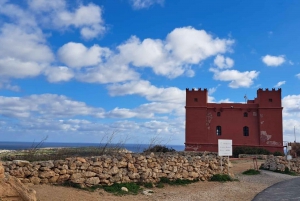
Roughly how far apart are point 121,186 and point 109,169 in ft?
2.44

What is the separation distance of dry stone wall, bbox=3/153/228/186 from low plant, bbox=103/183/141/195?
26 cm

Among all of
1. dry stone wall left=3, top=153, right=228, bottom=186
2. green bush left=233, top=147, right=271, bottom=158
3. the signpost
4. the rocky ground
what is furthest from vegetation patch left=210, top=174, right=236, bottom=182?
green bush left=233, top=147, right=271, bottom=158

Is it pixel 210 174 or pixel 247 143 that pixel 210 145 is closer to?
pixel 247 143

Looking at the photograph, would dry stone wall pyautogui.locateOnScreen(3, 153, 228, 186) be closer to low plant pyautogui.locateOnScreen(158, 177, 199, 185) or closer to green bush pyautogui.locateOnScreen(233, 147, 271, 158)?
low plant pyautogui.locateOnScreen(158, 177, 199, 185)

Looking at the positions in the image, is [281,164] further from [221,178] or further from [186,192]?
[186,192]

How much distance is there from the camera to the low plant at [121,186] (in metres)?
10.2

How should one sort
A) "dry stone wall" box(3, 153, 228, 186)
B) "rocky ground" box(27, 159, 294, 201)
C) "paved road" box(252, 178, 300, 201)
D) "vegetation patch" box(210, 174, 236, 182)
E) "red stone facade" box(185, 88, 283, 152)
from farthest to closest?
"red stone facade" box(185, 88, 283, 152) < "vegetation patch" box(210, 174, 236, 182) < "paved road" box(252, 178, 300, 201) < "dry stone wall" box(3, 153, 228, 186) < "rocky ground" box(27, 159, 294, 201)

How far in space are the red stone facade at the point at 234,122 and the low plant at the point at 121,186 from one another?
2506cm

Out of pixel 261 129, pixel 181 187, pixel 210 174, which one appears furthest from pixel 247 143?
pixel 181 187

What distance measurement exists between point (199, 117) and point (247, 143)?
6.26 meters

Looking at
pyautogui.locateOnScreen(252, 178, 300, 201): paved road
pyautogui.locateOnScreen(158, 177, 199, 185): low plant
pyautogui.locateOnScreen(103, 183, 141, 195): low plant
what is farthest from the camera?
pyautogui.locateOnScreen(158, 177, 199, 185): low plant

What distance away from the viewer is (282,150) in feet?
113

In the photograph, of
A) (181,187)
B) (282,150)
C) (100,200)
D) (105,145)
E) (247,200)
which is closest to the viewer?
(100,200)

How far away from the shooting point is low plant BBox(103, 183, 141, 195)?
33.3ft
